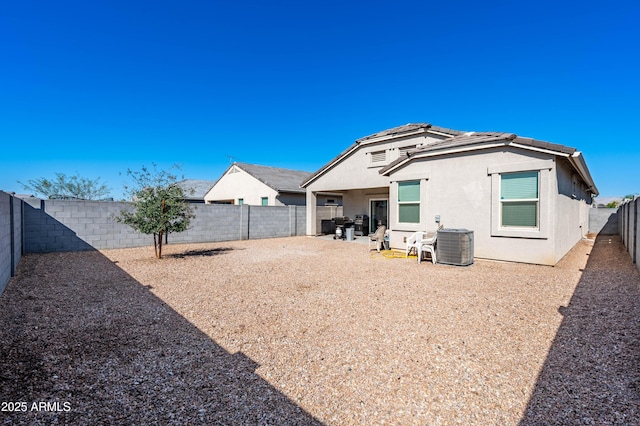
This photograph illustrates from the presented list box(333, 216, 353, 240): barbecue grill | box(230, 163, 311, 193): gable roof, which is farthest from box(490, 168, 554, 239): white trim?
box(230, 163, 311, 193): gable roof

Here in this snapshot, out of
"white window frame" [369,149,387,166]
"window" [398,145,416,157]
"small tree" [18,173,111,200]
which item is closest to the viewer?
"window" [398,145,416,157]

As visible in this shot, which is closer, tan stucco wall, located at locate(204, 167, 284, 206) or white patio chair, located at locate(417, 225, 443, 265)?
white patio chair, located at locate(417, 225, 443, 265)

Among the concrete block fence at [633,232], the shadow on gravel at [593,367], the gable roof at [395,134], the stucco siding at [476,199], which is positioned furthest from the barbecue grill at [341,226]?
the shadow on gravel at [593,367]

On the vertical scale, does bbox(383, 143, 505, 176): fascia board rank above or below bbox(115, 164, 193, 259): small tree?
above

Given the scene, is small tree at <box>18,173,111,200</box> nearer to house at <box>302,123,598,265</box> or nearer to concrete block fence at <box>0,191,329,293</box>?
concrete block fence at <box>0,191,329,293</box>

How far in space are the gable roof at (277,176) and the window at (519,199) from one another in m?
14.1

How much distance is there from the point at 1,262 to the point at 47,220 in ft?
20.6

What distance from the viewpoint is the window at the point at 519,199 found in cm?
818

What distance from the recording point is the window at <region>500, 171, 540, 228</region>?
818 centimetres

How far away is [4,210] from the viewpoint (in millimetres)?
6270

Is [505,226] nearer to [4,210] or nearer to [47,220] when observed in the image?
[4,210]

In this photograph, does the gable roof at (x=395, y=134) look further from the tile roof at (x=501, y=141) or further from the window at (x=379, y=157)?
the tile roof at (x=501, y=141)

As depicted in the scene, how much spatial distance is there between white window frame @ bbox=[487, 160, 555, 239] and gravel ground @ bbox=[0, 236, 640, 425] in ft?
6.02

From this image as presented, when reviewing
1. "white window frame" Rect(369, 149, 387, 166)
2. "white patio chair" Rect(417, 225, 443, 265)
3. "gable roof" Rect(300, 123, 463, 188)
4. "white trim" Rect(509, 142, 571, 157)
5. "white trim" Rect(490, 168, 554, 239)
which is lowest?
"white patio chair" Rect(417, 225, 443, 265)
